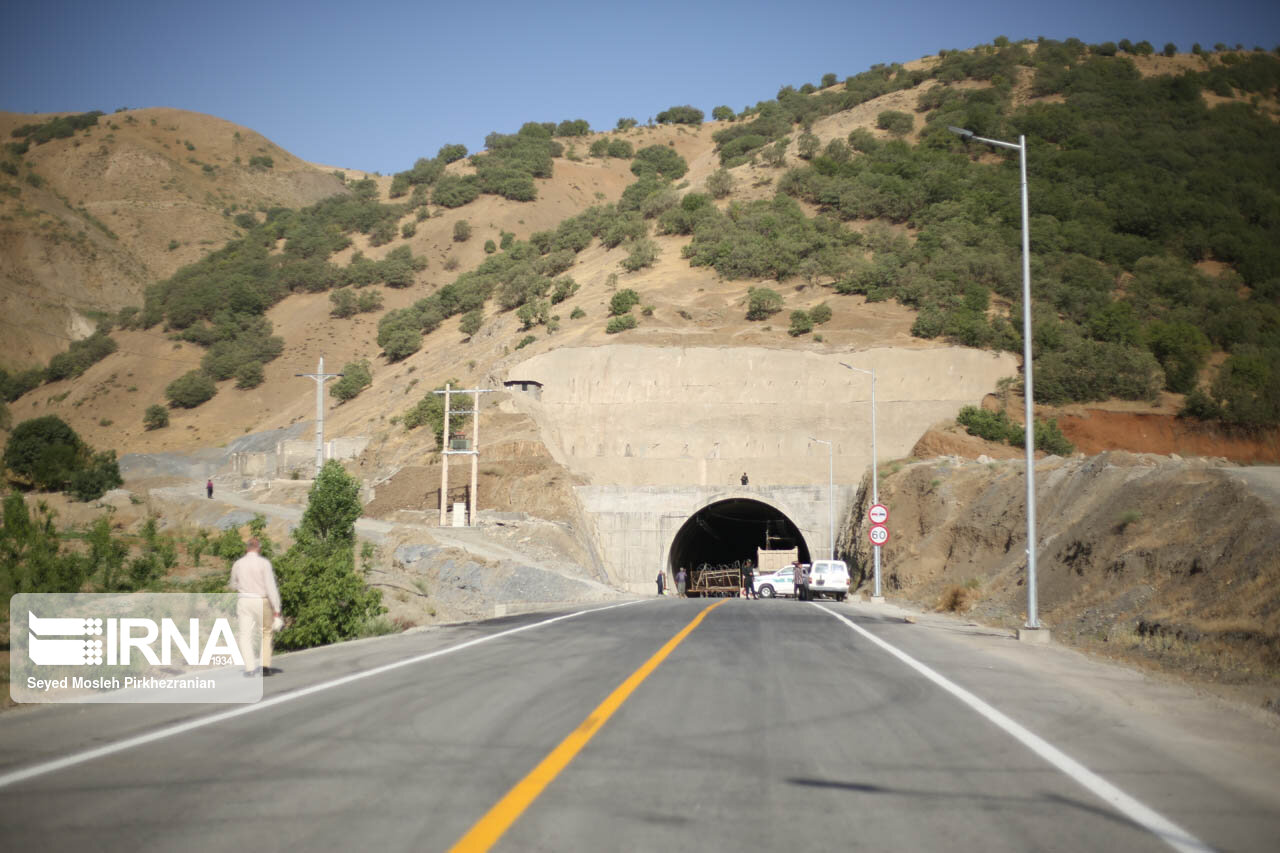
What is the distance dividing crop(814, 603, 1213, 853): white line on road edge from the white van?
3108 cm

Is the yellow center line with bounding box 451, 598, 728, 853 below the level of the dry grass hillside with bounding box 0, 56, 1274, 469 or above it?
below

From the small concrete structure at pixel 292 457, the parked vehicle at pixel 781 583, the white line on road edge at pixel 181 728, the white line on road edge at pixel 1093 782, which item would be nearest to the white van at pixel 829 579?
the parked vehicle at pixel 781 583

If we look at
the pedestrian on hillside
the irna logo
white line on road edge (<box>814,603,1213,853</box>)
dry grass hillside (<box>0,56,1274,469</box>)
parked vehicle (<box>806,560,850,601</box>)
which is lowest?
parked vehicle (<box>806,560,850,601</box>)

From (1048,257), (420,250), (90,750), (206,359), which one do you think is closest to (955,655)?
→ (90,750)

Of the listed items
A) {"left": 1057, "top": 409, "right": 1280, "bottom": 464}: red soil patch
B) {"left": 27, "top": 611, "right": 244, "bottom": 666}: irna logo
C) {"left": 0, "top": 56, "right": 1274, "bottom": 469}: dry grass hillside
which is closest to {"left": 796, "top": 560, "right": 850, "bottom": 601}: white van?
{"left": 0, "top": 56, "right": 1274, "bottom": 469}: dry grass hillside

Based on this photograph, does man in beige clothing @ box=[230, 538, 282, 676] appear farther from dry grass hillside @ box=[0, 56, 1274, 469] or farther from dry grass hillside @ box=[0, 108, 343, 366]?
dry grass hillside @ box=[0, 108, 343, 366]

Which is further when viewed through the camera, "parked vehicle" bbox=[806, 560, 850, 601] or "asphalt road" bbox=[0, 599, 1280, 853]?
"parked vehicle" bbox=[806, 560, 850, 601]

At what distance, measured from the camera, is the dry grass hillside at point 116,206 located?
121m

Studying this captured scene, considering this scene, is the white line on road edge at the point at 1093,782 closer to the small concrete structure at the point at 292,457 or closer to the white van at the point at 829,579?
the white van at the point at 829,579

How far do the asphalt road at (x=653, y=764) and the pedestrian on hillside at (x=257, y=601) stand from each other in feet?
1.62

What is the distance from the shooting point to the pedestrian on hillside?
36.3 feet

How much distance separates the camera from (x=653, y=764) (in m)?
6.83

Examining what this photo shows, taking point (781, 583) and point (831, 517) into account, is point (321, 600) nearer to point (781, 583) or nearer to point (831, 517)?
point (781, 583)

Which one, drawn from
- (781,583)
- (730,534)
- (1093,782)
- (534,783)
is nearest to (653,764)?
(534,783)
